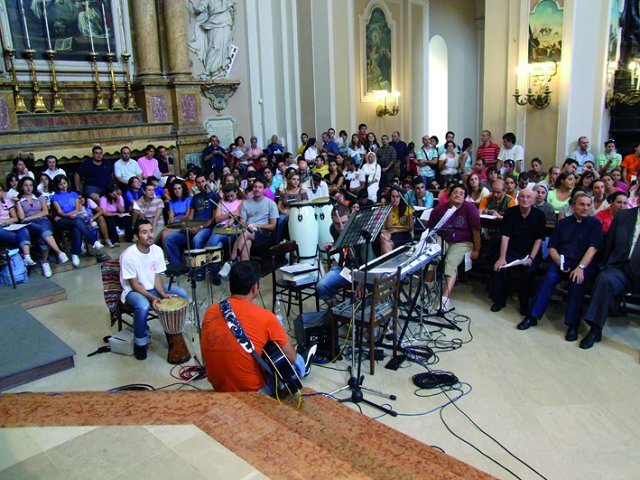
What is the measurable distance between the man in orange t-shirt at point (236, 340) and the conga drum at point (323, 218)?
3560mm

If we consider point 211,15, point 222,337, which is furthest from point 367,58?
point 222,337

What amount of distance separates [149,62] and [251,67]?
2379 millimetres

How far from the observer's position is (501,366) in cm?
423

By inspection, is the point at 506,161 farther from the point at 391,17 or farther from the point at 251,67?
the point at 391,17

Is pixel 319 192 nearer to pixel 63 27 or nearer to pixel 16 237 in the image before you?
pixel 16 237

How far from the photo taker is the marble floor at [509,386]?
3162 mm

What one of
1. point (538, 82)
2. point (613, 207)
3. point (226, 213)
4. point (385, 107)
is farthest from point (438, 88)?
point (613, 207)

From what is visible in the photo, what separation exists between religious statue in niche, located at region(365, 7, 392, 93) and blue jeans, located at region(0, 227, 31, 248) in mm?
9115

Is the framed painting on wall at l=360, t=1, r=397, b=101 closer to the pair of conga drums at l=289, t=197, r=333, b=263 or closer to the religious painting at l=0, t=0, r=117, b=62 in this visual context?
the religious painting at l=0, t=0, r=117, b=62

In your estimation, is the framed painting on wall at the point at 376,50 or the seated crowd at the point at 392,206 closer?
the seated crowd at the point at 392,206

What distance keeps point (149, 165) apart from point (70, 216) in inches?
91.6

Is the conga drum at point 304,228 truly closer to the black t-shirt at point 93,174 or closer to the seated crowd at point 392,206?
the seated crowd at point 392,206

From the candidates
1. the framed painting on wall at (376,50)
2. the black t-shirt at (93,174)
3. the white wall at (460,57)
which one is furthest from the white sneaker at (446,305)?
the white wall at (460,57)

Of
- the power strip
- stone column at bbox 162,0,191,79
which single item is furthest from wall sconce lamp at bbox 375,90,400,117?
the power strip
